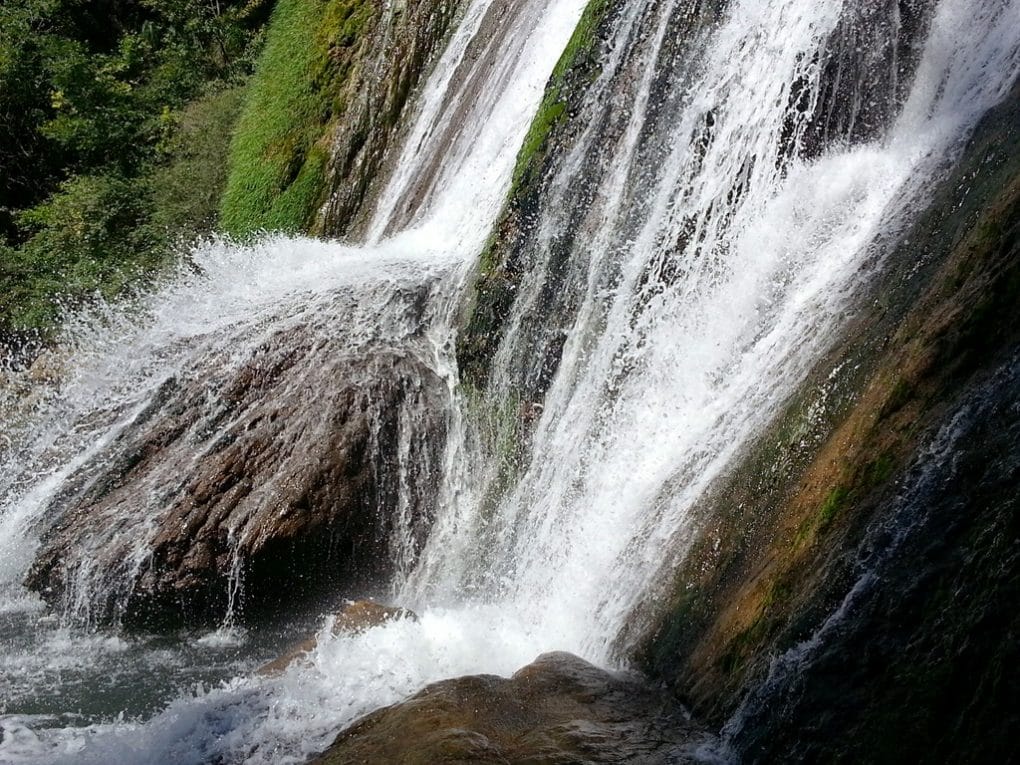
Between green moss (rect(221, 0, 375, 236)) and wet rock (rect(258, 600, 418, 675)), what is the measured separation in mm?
7451

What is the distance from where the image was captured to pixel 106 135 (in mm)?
16625

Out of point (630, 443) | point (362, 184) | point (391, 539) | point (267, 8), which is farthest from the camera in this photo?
point (267, 8)

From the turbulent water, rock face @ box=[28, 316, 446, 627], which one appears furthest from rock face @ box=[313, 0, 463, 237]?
rock face @ box=[28, 316, 446, 627]

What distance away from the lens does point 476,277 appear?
26.2ft

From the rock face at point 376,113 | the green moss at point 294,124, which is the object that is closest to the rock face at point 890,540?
the rock face at point 376,113

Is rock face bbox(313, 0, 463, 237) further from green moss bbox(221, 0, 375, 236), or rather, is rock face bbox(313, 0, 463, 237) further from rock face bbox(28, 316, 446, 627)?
rock face bbox(28, 316, 446, 627)

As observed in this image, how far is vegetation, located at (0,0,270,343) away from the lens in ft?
47.8

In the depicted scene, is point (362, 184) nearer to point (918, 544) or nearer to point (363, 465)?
point (363, 465)

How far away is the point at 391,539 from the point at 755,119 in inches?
147

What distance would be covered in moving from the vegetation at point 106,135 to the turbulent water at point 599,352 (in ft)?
19.3

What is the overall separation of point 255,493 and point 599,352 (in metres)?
2.59

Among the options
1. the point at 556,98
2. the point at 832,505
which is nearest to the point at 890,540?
the point at 832,505

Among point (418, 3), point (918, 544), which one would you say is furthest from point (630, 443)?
point (418, 3)

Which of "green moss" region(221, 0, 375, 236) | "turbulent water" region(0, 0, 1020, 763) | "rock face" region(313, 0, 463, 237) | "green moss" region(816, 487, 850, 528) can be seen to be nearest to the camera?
"green moss" region(816, 487, 850, 528)
